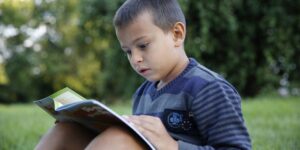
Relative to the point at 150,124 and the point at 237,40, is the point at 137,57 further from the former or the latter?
the point at 237,40

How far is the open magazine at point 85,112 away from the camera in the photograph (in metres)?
1.55

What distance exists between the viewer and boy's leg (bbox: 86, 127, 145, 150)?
1565 millimetres

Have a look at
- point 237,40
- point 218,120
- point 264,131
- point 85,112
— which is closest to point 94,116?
point 85,112

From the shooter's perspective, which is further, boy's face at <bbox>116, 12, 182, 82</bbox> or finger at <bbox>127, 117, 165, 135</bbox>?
boy's face at <bbox>116, 12, 182, 82</bbox>

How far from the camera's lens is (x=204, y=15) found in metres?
8.95

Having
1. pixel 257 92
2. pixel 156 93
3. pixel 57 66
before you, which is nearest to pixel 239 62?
pixel 257 92

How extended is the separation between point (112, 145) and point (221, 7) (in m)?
7.69

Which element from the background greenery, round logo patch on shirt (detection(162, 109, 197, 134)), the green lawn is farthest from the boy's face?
the background greenery

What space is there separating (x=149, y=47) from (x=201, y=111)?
34cm

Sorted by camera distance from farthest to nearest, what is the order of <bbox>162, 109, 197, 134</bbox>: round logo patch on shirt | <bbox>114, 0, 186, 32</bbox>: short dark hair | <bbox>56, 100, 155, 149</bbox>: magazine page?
<bbox>114, 0, 186, 32</bbox>: short dark hair < <bbox>162, 109, 197, 134</bbox>: round logo patch on shirt < <bbox>56, 100, 155, 149</bbox>: magazine page

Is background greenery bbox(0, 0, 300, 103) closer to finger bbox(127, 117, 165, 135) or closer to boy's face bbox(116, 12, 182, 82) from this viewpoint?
boy's face bbox(116, 12, 182, 82)

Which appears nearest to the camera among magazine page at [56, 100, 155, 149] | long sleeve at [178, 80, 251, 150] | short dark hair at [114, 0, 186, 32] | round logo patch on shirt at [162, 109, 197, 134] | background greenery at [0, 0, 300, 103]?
magazine page at [56, 100, 155, 149]

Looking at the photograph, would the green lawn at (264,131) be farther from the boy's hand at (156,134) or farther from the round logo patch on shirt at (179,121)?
the boy's hand at (156,134)

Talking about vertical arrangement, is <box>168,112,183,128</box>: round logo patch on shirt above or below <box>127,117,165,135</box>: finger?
below
